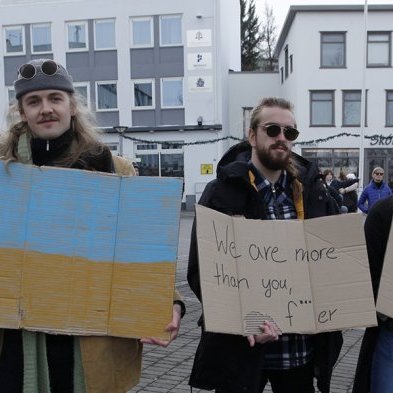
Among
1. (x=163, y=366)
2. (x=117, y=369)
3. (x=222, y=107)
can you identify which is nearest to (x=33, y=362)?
A: (x=117, y=369)

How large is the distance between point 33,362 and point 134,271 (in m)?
0.46

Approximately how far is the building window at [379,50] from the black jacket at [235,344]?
88.2ft

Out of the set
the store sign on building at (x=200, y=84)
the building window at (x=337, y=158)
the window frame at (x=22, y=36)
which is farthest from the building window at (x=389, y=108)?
the window frame at (x=22, y=36)

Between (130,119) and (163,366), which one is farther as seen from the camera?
(130,119)

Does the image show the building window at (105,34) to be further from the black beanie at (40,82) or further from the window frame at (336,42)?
the black beanie at (40,82)

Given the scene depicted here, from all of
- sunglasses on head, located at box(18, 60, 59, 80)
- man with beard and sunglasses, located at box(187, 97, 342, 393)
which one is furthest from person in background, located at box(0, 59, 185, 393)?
man with beard and sunglasses, located at box(187, 97, 342, 393)

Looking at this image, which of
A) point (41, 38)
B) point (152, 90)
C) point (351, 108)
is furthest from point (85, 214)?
point (41, 38)

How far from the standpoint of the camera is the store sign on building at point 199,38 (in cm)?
2578

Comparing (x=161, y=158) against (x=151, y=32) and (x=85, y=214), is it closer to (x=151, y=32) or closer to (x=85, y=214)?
(x=151, y=32)

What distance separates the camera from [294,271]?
2324mm

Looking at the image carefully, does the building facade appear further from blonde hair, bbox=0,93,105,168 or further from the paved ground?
blonde hair, bbox=0,93,105,168

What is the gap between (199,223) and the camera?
86.4 inches

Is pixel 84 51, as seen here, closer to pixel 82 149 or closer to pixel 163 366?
pixel 163 366

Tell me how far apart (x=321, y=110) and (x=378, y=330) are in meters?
25.7
